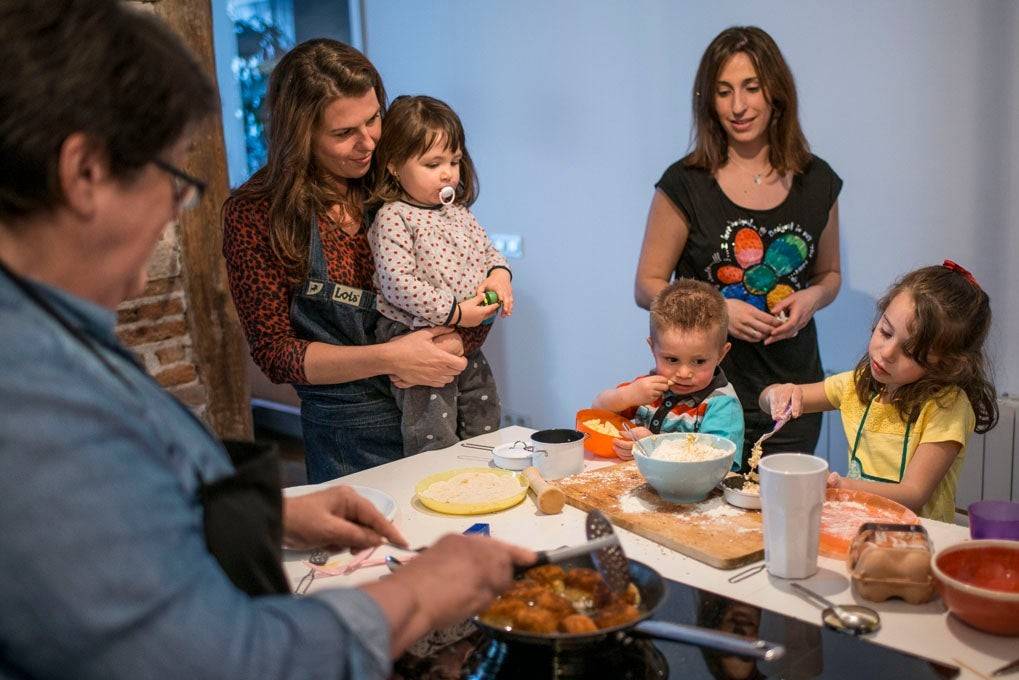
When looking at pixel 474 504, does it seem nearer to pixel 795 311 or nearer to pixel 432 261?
pixel 432 261

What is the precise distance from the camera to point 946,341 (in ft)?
6.48

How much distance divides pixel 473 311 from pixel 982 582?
1384 millimetres

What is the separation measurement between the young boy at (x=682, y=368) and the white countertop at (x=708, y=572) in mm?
193

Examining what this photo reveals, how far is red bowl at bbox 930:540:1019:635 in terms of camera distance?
1.23 m

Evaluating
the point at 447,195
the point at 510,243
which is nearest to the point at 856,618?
the point at 447,195

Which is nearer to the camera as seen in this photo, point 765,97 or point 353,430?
point 353,430

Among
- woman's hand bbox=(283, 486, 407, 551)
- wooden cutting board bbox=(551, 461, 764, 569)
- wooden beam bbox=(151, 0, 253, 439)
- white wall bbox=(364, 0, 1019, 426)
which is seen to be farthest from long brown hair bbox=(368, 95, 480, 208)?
white wall bbox=(364, 0, 1019, 426)

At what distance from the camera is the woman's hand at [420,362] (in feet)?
7.23

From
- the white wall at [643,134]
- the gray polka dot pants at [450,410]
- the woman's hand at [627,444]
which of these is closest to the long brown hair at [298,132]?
the gray polka dot pants at [450,410]

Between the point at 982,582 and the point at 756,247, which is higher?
the point at 756,247

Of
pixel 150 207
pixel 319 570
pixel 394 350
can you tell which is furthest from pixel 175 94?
pixel 394 350

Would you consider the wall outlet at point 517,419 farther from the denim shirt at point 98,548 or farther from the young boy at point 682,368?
the denim shirt at point 98,548

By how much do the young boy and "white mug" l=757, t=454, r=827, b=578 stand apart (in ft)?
2.24

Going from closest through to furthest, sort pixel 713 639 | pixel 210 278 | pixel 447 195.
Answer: pixel 713 639, pixel 447 195, pixel 210 278
